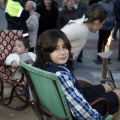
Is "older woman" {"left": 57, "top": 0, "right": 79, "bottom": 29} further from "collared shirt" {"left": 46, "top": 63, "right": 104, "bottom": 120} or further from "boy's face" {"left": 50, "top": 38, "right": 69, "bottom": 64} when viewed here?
"collared shirt" {"left": 46, "top": 63, "right": 104, "bottom": 120}

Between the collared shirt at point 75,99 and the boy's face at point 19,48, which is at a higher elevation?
the collared shirt at point 75,99

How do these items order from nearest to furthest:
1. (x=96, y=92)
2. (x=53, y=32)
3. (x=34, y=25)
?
(x=53, y=32), (x=96, y=92), (x=34, y=25)

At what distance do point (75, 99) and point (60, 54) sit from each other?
1.34 ft

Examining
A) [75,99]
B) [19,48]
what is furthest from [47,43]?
[19,48]

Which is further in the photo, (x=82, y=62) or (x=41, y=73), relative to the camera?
(x=82, y=62)

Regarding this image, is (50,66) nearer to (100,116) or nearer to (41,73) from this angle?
(41,73)

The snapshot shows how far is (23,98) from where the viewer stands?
5.14 m

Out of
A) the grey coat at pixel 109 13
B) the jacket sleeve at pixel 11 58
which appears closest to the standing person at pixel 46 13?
the grey coat at pixel 109 13

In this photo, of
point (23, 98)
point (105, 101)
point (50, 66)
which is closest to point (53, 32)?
point (50, 66)

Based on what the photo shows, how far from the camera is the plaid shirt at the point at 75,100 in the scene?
2.80 meters

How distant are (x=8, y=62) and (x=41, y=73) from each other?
2.15 metres

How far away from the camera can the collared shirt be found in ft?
9.20

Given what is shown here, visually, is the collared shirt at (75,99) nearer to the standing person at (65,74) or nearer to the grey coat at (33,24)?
the standing person at (65,74)

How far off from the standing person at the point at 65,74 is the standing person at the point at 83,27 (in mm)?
767
